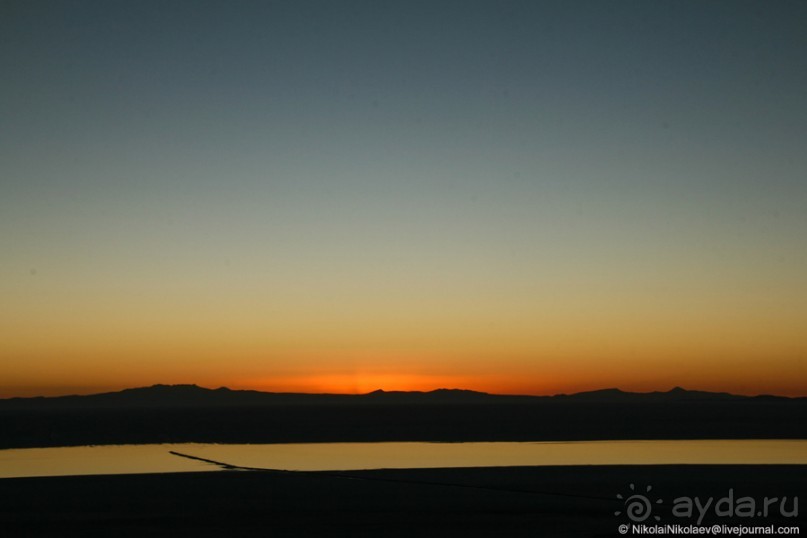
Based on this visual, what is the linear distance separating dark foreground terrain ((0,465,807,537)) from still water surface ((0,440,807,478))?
127 inches

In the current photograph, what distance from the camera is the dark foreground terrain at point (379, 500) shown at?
79.8ft

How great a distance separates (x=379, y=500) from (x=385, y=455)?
694 inches

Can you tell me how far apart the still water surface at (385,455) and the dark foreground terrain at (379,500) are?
324 cm

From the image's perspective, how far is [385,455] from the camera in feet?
152

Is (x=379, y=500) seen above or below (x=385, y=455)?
below

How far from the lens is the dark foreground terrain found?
2433cm

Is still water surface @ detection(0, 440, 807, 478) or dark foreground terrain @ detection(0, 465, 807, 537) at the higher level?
still water surface @ detection(0, 440, 807, 478)

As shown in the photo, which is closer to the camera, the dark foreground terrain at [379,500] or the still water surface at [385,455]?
the dark foreground terrain at [379,500]

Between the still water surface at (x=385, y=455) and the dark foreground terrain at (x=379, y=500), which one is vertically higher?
the still water surface at (x=385, y=455)

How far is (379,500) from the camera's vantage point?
28953 mm

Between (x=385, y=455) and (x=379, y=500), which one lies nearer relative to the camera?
(x=379, y=500)

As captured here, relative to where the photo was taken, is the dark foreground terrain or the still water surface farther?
A: the still water surface

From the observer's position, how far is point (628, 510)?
26391 millimetres

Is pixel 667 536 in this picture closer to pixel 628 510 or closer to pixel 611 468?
pixel 628 510
